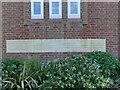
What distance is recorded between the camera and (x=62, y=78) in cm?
917

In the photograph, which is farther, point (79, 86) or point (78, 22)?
point (78, 22)

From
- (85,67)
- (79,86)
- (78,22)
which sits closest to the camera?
(79,86)

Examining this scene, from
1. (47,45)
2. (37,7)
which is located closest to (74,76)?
(47,45)

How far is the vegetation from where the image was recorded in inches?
355

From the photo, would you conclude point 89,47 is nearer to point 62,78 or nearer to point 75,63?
point 75,63

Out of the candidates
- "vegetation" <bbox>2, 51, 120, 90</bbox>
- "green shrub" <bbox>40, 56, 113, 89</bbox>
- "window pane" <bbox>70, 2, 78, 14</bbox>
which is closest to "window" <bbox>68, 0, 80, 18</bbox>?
"window pane" <bbox>70, 2, 78, 14</bbox>

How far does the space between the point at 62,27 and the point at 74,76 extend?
3958 millimetres

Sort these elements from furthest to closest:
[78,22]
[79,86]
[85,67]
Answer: [78,22] < [85,67] < [79,86]

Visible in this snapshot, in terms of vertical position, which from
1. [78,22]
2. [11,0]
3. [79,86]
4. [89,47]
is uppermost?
[11,0]

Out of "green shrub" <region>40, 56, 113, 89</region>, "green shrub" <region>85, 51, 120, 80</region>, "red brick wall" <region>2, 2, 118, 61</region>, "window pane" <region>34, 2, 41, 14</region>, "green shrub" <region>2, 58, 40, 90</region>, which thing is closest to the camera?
"green shrub" <region>40, 56, 113, 89</region>

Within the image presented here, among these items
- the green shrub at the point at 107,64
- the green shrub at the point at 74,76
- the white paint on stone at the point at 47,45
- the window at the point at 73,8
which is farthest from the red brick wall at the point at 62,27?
the green shrub at the point at 74,76

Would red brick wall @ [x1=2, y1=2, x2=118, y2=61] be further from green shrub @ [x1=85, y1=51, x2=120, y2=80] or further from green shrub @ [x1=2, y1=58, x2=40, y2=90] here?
green shrub @ [x1=2, y1=58, x2=40, y2=90]

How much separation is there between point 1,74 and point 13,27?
3901mm

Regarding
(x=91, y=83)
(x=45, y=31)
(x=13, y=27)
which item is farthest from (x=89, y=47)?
(x=91, y=83)
